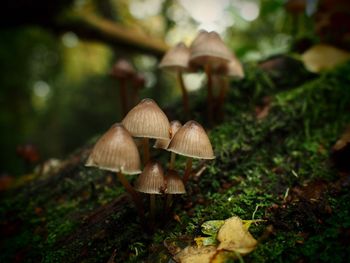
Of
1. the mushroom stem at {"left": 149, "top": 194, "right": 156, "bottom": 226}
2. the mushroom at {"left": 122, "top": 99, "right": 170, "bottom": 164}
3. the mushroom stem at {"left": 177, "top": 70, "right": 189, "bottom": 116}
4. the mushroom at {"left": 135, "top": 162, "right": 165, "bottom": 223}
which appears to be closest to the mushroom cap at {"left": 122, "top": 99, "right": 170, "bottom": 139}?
the mushroom at {"left": 122, "top": 99, "right": 170, "bottom": 164}

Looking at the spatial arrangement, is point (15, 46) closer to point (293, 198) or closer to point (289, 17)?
point (289, 17)

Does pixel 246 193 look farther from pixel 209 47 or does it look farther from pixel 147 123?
pixel 209 47

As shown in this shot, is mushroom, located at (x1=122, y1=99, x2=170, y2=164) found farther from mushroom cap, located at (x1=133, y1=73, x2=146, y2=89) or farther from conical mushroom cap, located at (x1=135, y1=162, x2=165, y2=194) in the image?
mushroom cap, located at (x1=133, y1=73, x2=146, y2=89)

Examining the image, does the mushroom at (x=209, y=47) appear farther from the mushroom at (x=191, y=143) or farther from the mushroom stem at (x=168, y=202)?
the mushroom stem at (x=168, y=202)

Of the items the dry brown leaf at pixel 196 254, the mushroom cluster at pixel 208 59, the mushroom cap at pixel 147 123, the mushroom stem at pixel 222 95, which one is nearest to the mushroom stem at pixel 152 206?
the dry brown leaf at pixel 196 254

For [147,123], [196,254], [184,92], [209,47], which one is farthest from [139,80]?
[196,254]

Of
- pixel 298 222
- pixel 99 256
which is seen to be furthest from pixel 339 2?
pixel 99 256
